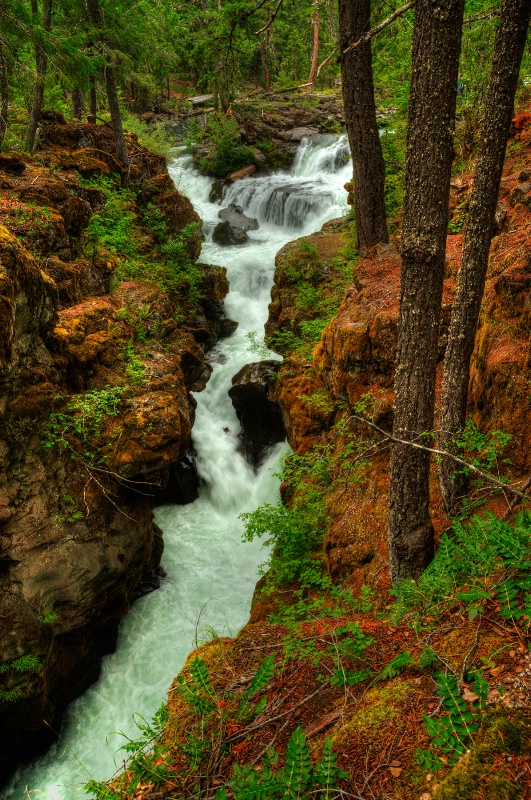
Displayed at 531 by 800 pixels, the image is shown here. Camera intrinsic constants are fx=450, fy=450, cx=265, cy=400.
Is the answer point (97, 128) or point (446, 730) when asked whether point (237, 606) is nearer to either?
point (446, 730)

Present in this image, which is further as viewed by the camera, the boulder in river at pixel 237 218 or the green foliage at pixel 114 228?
the boulder in river at pixel 237 218

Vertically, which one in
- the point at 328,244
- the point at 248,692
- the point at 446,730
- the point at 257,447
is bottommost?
the point at 257,447

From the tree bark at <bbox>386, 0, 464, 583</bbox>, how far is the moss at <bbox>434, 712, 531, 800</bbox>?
1.99m

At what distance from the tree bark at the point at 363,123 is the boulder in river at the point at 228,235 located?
31.6 ft

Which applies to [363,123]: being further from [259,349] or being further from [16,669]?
[16,669]

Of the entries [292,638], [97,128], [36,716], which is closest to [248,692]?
[292,638]

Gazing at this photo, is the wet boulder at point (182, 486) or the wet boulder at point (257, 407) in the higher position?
the wet boulder at point (257, 407)

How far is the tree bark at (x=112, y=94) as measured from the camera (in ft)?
36.9

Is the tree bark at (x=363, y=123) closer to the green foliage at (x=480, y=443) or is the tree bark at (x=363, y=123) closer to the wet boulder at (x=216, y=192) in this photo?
the green foliage at (x=480, y=443)

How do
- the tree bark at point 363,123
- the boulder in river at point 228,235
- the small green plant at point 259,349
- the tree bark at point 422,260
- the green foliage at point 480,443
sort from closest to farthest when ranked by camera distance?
the tree bark at point 422,260 → the green foliage at point 480,443 → the tree bark at point 363,123 → the small green plant at point 259,349 → the boulder in river at point 228,235

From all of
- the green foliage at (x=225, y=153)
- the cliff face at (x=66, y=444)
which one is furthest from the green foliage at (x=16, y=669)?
the green foliage at (x=225, y=153)

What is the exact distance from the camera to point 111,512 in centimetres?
695

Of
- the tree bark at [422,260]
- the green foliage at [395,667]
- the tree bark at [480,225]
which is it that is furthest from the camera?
the tree bark at [480,225]

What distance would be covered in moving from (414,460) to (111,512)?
5.00m
